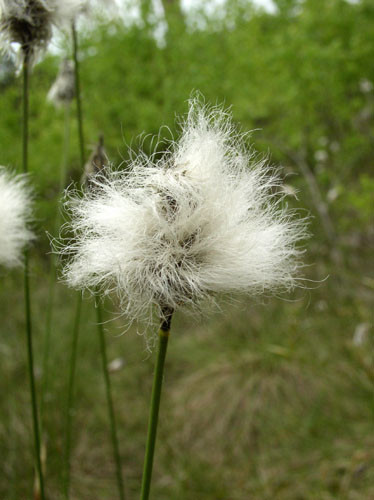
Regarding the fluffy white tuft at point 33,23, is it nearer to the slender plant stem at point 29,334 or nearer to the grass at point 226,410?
the slender plant stem at point 29,334

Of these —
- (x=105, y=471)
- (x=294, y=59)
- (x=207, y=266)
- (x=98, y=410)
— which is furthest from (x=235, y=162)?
(x=294, y=59)

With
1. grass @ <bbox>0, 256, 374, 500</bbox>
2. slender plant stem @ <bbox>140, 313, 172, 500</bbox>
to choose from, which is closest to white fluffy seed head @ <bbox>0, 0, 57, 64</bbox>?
slender plant stem @ <bbox>140, 313, 172, 500</bbox>

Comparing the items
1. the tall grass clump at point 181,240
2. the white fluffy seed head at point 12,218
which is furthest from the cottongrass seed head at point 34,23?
the tall grass clump at point 181,240

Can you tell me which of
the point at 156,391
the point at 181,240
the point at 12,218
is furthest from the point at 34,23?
the point at 156,391

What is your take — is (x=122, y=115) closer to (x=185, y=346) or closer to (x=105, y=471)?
(x=185, y=346)

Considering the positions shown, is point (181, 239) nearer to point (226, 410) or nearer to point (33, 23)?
point (33, 23)

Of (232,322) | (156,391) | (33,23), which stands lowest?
(232,322)

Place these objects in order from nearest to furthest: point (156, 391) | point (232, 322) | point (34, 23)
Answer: point (156, 391) < point (34, 23) < point (232, 322)
